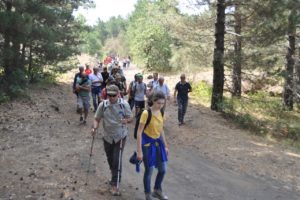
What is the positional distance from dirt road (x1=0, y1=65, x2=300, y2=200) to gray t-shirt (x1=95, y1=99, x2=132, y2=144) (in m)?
1.10

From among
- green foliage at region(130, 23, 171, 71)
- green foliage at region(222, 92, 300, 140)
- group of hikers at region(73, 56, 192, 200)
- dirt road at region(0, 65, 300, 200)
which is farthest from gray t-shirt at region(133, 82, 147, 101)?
green foliage at region(130, 23, 171, 71)

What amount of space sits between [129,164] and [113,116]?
Answer: 2.93 m

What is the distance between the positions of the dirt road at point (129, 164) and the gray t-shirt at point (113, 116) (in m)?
1.10

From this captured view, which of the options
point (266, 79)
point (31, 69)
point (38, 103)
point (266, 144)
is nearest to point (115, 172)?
point (266, 144)

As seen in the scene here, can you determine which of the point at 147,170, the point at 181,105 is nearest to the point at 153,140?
the point at 147,170

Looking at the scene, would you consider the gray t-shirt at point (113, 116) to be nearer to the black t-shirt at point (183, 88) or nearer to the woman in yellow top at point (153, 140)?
the woman in yellow top at point (153, 140)

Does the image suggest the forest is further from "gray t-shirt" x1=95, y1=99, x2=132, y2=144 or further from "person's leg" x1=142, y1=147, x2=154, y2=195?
"person's leg" x1=142, y1=147, x2=154, y2=195

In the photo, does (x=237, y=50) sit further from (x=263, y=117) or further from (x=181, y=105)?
(x=263, y=117)

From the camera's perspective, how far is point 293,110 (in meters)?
22.6

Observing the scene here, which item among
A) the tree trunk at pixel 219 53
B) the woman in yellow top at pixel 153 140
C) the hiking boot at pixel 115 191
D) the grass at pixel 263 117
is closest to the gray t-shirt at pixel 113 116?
the woman in yellow top at pixel 153 140

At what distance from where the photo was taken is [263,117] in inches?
790

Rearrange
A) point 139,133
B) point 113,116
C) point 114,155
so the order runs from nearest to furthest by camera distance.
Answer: point 139,133 < point 113,116 < point 114,155

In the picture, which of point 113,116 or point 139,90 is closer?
point 113,116

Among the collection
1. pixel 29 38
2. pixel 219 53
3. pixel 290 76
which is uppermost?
pixel 29 38
